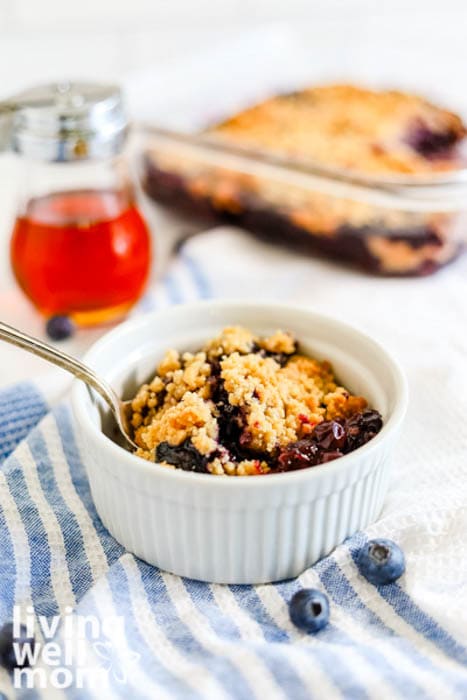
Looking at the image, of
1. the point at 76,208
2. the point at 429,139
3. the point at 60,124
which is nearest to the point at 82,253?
the point at 76,208

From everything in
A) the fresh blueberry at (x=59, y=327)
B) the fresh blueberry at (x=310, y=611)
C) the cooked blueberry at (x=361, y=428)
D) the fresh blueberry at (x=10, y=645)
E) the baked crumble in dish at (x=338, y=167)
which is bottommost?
the fresh blueberry at (x=59, y=327)

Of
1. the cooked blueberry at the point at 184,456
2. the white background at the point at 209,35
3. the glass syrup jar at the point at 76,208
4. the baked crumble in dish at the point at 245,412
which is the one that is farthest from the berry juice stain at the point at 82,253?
the white background at the point at 209,35

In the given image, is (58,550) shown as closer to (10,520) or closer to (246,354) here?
(10,520)

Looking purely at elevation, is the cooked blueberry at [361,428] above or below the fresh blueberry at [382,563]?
above

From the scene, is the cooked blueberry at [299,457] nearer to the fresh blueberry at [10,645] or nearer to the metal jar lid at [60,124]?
the fresh blueberry at [10,645]

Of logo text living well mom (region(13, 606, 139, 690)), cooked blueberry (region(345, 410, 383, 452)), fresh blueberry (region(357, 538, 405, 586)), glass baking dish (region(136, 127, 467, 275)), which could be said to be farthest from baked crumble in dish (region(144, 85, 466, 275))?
logo text living well mom (region(13, 606, 139, 690))

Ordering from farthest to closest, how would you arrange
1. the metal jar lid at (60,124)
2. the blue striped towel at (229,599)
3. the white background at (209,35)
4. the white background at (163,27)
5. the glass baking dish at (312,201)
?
the white background at (163,27) < the white background at (209,35) < the glass baking dish at (312,201) < the metal jar lid at (60,124) < the blue striped towel at (229,599)
